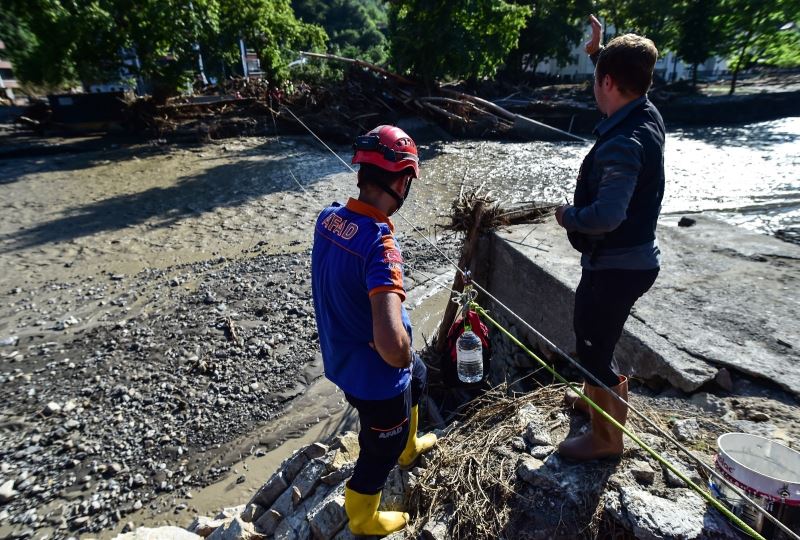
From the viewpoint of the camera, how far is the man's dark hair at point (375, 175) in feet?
6.41

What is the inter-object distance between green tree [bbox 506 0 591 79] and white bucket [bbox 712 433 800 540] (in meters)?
27.4

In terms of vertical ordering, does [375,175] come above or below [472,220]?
above

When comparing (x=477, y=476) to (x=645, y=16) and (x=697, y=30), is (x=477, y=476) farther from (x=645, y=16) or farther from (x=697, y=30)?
(x=645, y=16)

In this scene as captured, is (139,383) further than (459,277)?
Yes

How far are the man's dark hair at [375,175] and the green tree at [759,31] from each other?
26.8 metres

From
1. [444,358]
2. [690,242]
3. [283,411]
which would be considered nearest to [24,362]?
[283,411]

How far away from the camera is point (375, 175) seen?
76.9 inches

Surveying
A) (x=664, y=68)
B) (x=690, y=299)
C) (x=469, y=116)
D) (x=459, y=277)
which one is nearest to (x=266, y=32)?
(x=469, y=116)

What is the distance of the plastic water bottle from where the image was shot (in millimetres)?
3223

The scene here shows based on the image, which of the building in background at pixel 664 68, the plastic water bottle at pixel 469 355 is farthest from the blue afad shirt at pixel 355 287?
the building in background at pixel 664 68

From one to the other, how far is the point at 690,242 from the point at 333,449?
12.8ft

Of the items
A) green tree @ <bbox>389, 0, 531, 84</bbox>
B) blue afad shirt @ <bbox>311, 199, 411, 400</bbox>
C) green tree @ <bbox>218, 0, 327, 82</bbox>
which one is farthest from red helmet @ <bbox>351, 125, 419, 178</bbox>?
green tree @ <bbox>218, 0, 327, 82</bbox>

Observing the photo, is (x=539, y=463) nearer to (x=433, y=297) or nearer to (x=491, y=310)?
(x=491, y=310)

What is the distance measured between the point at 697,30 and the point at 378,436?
29.9 metres
